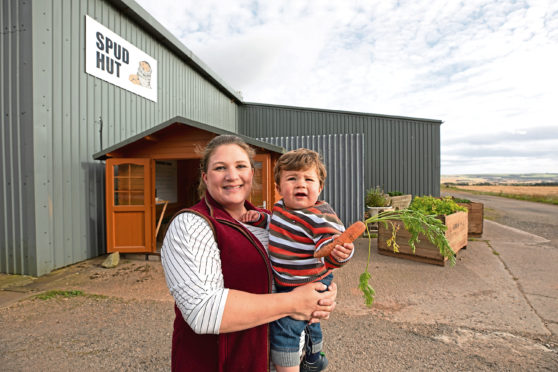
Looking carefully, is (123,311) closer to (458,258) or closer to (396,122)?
(458,258)

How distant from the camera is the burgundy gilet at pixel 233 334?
1.19 meters

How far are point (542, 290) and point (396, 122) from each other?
30.3 ft

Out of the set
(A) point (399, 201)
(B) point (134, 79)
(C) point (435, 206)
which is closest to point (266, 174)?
(C) point (435, 206)

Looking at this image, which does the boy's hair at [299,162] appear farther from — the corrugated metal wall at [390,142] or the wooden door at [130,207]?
the corrugated metal wall at [390,142]

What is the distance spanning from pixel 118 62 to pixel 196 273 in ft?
27.2

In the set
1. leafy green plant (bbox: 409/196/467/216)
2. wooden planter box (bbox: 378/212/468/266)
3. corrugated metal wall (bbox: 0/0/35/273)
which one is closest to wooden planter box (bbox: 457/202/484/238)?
wooden planter box (bbox: 378/212/468/266)

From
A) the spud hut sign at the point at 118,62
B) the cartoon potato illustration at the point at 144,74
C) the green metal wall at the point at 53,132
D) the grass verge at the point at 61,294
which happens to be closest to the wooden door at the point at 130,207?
the green metal wall at the point at 53,132

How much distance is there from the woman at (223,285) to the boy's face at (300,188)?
0.23 meters

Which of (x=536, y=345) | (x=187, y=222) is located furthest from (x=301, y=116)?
(x=187, y=222)

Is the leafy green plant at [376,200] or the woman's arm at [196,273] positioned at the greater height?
the woman's arm at [196,273]

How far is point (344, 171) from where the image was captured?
33.4 ft

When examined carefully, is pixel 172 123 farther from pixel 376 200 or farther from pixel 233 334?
pixel 376 200

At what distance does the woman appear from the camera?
104 centimetres

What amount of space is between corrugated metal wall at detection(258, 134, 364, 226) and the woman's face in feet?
28.3
